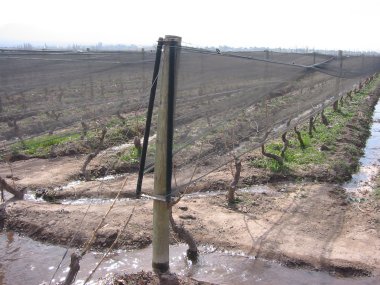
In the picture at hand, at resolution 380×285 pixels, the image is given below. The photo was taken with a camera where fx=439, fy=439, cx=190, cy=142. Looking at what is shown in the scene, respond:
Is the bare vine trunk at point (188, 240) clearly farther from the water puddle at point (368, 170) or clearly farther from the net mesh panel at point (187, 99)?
the water puddle at point (368, 170)

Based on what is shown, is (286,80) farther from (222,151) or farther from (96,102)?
(96,102)

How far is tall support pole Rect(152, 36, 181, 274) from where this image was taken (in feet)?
14.5

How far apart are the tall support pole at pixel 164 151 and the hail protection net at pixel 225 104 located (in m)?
0.16

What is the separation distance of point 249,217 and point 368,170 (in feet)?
15.6

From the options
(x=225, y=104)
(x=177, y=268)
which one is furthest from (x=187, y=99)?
(x=177, y=268)

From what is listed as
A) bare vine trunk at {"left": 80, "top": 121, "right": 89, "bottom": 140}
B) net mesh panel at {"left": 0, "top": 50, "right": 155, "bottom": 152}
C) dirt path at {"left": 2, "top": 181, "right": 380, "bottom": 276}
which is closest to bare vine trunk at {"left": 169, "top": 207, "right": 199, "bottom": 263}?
dirt path at {"left": 2, "top": 181, "right": 380, "bottom": 276}

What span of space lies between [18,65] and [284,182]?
570cm

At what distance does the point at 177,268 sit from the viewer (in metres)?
5.94

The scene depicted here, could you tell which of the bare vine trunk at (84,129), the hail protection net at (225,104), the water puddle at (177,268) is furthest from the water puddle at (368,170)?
the bare vine trunk at (84,129)

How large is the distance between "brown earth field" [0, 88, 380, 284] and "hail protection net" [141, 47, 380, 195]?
3.29 feet

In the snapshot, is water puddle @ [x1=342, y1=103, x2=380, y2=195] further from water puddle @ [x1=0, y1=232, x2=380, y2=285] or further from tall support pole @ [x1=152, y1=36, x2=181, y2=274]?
tall support pole @ [x1=152, y1=36, x2=181, y2=274]

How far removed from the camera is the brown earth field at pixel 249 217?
20.9 feet

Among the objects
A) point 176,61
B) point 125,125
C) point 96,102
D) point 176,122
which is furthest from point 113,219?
point 125,125

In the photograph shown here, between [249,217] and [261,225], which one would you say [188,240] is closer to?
[261,225]
